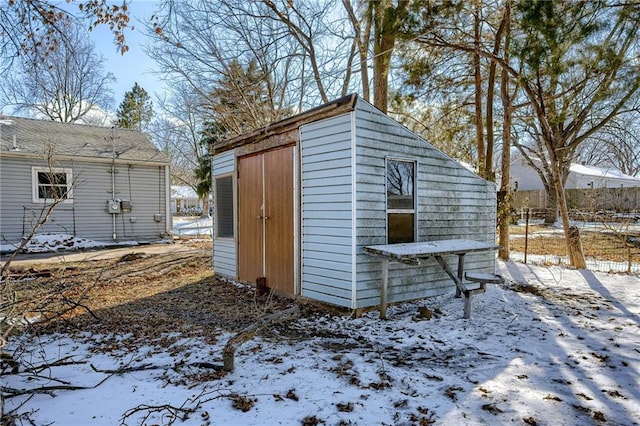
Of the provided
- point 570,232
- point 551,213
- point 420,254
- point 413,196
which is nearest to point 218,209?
point 413,196

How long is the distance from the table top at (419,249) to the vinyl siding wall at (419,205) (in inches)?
11.7

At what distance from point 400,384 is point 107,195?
1295 centimetres

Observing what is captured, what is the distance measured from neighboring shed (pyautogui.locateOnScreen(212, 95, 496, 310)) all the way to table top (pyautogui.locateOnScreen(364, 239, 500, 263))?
299mm

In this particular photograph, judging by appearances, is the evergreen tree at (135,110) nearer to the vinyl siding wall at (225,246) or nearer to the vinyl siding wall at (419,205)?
the vinyl siding wall at (225,246)

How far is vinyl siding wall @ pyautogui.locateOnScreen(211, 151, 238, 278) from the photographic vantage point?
696 cm

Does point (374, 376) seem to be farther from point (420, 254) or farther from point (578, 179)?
point (578, 179)

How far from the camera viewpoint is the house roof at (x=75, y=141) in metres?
11.8

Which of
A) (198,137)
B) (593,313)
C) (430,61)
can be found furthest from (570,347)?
(198,137)

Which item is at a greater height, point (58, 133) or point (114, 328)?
point (58, 133)

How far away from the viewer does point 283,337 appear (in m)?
3.98

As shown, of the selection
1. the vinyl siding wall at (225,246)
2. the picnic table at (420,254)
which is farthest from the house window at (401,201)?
the vinyl siding wall at (225,246)

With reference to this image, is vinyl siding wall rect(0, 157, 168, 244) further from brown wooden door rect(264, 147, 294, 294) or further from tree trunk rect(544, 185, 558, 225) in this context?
tree trunk rect(544, 185, 558, 225)

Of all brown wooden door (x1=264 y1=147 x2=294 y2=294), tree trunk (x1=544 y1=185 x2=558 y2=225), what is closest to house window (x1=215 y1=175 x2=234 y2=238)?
brown wooden door (x1=264 y1=147 x2=294 y2=294)

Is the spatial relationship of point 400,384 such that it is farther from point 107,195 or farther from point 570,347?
point 107,195
